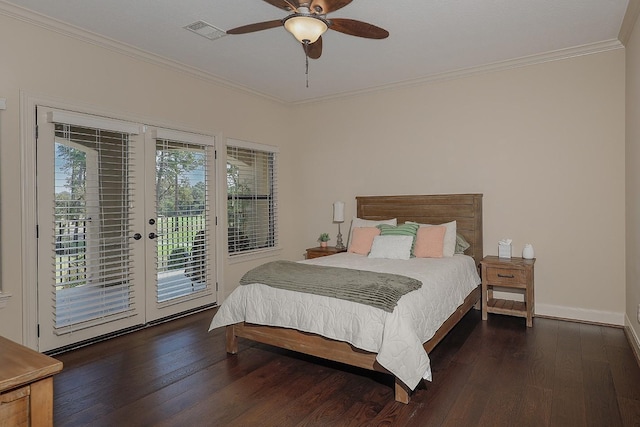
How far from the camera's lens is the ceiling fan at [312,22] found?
2326 mm

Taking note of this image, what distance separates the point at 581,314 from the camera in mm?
3938

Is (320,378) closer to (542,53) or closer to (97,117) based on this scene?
(97,117)

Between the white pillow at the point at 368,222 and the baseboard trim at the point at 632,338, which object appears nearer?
the baseboard trim at the point at 632,338

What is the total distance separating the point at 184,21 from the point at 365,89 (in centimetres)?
252

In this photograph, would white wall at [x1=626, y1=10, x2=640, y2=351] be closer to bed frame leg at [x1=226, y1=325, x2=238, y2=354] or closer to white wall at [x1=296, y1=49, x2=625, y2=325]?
white wall at [x1=296, y1=49, x2=625, y2=325]

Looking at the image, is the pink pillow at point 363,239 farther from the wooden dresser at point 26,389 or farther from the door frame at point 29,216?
the wooden dresser at point 26,389

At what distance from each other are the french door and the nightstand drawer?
309cm

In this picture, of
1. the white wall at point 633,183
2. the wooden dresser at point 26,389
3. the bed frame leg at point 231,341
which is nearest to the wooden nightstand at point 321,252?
the bed frame leg at point 231,341

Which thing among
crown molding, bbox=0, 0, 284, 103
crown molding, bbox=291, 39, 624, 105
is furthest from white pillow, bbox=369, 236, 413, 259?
crown molding, bbox=0, 0, 284, 103

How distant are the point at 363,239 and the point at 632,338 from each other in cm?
251

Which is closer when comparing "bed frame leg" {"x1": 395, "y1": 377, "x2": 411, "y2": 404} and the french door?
"bed frame leg" {"x1": 395, "y1": 377, "x2": 411, "y2": 404}

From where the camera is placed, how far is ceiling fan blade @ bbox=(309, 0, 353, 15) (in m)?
2.30

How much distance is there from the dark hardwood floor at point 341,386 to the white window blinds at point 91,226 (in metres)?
0.36

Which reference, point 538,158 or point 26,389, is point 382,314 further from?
point 538,158
